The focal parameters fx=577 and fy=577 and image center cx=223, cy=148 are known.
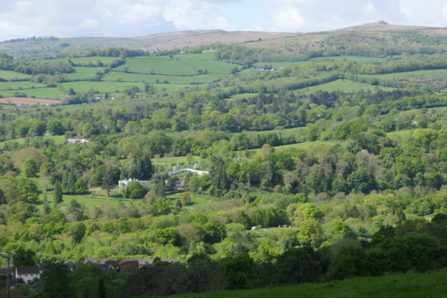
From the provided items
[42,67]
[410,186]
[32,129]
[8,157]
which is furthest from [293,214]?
[42,67]

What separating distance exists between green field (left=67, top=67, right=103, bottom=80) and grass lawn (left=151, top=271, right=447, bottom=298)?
437ft

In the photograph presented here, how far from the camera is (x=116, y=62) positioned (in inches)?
6437

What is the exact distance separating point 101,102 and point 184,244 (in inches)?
3387

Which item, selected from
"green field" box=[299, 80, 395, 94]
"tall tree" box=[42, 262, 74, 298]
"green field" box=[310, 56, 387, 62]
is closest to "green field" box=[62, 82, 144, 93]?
"green field" box=[299, 80, 395, 94]

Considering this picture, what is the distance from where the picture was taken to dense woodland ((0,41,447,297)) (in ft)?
97.5

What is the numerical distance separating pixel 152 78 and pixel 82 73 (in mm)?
18301

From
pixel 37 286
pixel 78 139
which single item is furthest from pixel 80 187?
pixel 37 286

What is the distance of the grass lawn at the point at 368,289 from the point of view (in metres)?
18.5

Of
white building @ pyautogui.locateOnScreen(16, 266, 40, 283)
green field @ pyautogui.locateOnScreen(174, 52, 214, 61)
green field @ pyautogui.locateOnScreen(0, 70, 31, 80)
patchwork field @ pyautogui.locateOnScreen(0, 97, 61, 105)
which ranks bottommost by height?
white building @ pyautogui.locateOnScreen(16, 266, 40, 283)

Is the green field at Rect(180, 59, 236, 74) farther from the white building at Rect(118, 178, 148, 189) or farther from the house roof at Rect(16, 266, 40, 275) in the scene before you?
the house roof at Rect(16, 266, 40, 275)

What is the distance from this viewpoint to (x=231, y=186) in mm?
70875

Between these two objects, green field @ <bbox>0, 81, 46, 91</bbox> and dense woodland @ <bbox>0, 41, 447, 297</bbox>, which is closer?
dense woodland @ <bbox>0, 41, 447, 297</bbox>

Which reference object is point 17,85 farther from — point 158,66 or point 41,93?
point 158,66

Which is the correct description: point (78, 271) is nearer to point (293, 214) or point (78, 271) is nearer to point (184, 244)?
point (184, 244)
